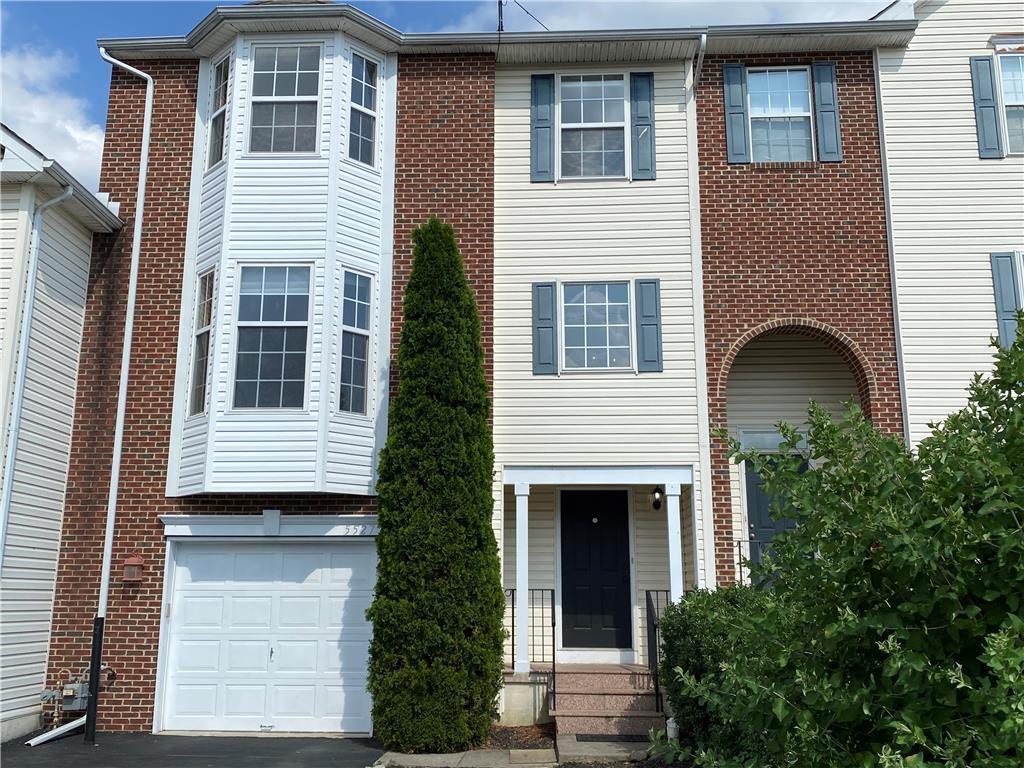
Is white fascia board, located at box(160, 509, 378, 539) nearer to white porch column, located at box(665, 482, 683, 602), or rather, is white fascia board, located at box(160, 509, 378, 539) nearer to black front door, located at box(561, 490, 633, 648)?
black front door, located at box(561, 490, 633, 648)

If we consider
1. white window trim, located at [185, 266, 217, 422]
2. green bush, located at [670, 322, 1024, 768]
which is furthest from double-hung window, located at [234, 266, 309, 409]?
green bush, located at [670, 322, 1024, 768]

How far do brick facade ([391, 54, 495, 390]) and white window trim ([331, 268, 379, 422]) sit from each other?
0.84ft

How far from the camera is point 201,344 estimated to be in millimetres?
10609

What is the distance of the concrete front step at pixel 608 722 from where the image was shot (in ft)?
29.6

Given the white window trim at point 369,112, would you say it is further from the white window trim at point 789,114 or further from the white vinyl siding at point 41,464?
the white window trim at point 789,114

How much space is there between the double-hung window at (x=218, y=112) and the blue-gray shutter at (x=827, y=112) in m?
7.48

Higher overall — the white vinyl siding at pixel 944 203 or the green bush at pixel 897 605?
the white vinyl siding at pixel 944 203

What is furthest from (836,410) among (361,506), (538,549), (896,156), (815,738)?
(815,738)

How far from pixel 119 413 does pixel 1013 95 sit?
11765mm

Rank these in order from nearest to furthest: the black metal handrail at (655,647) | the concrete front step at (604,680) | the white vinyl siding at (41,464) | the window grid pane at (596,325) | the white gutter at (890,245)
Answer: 1. the black metal handrail at (655,647)
2. the white vinyl siding at (41,464)
3. the concrete front step at (604,680)
4. the white gutter at (890,245)
5. the window grid pane at (596,325)

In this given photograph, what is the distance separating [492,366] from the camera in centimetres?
1074

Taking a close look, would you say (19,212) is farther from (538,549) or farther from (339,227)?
(538,549)

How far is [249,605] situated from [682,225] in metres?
6.96

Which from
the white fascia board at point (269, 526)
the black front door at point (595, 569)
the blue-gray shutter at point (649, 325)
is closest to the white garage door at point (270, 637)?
the white fascia board at point (269, 526)
